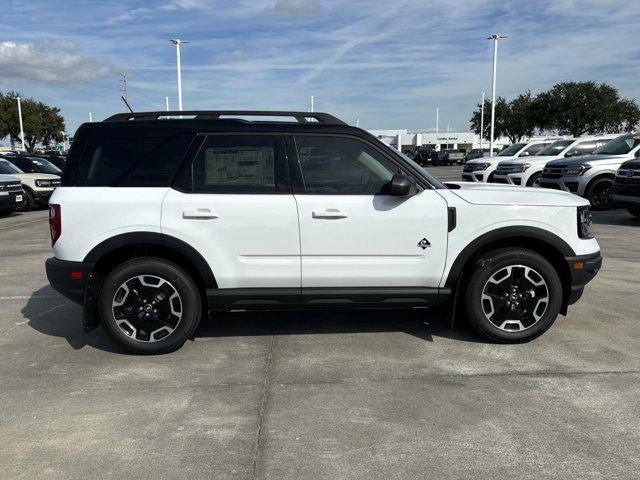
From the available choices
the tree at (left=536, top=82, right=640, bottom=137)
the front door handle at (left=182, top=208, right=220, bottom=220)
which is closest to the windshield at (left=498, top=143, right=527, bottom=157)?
the front door handle at (left=182, top=208, right=220, bottom=220)

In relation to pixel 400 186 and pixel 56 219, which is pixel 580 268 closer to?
pixel 400 186

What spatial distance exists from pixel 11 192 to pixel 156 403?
13590 millimetres

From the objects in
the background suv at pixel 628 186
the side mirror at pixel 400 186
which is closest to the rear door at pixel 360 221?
the side mirror at pixel 400 186

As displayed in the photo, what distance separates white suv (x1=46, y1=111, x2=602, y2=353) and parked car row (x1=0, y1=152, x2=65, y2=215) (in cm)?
1222

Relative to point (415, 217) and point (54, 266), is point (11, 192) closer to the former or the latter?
point (54, 266)

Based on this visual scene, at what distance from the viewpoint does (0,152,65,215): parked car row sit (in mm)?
14828

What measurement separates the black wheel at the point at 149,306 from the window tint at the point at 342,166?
1.33 m

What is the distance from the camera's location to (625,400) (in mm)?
3604

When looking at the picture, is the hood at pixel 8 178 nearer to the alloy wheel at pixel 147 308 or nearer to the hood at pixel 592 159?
the alloy wheel at pixel 147 308

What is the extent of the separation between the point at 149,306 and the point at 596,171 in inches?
482

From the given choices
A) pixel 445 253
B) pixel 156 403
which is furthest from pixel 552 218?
pixel 156 403

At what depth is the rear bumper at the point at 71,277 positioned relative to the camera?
434cm

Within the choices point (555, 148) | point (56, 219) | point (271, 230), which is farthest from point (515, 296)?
point (555, 148)

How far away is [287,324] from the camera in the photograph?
5344mm
